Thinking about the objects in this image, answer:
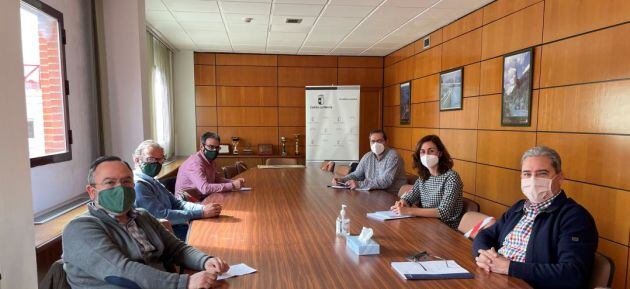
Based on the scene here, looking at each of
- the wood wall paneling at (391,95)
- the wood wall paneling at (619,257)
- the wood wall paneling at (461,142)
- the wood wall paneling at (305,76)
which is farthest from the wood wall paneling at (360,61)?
the wood wall paneling at (619,257)

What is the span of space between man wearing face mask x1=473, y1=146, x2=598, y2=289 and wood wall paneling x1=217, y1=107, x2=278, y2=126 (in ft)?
21.8

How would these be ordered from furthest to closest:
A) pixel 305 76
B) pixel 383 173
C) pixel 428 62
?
pixel 305 76 → pixel 428 62 → pixel 383 173

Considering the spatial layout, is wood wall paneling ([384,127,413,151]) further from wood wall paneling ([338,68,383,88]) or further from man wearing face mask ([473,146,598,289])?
man wearing face mask ([473,146,598,289])

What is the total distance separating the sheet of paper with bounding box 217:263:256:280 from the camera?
1708mm

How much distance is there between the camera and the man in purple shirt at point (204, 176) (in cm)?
376

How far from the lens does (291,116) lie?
845 cm

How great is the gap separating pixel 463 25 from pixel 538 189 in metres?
3.97

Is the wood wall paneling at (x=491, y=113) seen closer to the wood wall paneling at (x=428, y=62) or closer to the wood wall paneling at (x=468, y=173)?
the wood wall paneling at (x=468, y=173)

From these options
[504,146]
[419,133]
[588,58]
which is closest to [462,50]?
[504,146]

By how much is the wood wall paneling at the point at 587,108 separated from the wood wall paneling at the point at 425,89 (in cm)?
233

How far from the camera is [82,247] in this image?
63.2 inches

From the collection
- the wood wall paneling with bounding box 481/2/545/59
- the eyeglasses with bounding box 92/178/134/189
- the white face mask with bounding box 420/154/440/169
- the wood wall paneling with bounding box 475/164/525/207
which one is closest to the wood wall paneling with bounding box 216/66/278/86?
the wood wall paneling with bounding box 481/2/545/59

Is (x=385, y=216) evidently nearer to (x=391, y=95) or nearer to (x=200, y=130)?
(x=391, y=95)

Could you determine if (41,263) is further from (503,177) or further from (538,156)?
(503,177)
